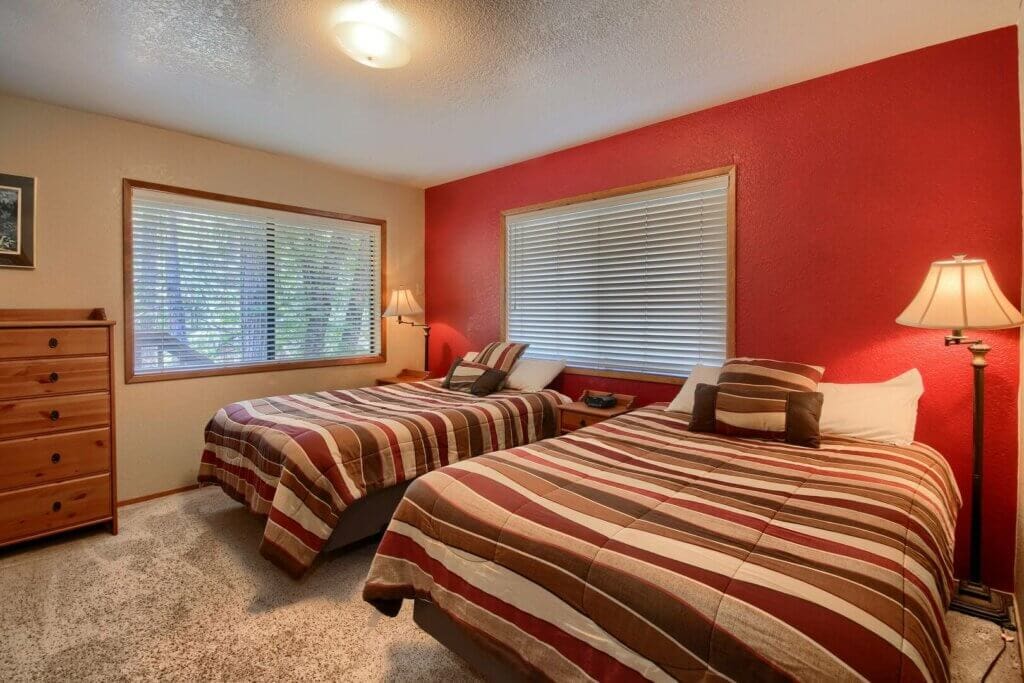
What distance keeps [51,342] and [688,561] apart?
10.7 feet

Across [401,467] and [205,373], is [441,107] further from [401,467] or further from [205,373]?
[205,373]

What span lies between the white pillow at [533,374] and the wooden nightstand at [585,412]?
0.30 metres

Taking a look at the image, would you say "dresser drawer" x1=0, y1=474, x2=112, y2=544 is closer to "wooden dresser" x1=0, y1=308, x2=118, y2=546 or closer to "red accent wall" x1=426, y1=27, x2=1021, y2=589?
"wooden dresser" x1=0, y1=308, x2=118, y2=546

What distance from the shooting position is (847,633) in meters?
0.94

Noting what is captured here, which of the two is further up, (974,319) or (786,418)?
(974,319)

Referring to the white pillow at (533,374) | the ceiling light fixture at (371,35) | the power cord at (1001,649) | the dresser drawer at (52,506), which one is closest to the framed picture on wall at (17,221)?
the dresser drawer at (52,506)

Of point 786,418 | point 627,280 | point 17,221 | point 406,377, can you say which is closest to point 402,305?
point 406,377

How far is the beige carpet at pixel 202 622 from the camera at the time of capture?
5.90 ft

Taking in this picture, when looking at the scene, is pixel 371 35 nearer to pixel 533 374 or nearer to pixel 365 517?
pixel 365 517

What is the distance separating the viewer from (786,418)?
2.24m

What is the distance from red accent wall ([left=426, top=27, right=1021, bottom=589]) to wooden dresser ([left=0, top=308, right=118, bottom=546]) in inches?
133

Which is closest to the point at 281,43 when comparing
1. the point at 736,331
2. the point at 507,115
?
the point at 507,115

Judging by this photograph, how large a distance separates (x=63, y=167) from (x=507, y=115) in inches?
110

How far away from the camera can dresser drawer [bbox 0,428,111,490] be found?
2.53m
